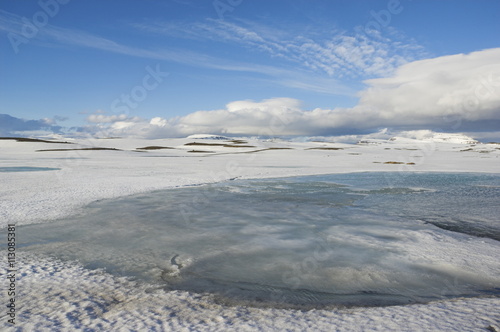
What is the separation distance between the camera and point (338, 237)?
733 cm

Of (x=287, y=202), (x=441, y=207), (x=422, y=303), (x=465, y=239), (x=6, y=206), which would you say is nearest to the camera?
(x=422, y=303)

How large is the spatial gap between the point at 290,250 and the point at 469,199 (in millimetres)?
9361

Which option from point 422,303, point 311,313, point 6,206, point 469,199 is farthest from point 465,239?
point 6,206

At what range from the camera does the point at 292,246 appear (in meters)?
6.73

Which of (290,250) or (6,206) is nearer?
(290,250)

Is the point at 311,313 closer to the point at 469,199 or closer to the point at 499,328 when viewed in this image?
the point at 499,328

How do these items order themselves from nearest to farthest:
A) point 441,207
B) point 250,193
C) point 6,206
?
point 6,206, point 441,207, point 250,193

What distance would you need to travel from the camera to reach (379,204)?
1149 cm

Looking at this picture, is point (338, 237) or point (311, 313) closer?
point (311, 313)

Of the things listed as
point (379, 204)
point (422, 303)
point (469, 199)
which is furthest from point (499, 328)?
point (469, 199)

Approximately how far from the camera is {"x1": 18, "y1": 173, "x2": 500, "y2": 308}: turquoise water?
4.85m

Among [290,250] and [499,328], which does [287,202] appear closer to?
[290,250]

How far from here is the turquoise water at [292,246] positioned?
485 cm

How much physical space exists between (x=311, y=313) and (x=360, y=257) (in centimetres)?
237
